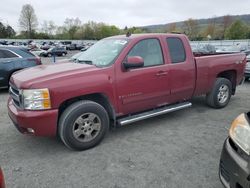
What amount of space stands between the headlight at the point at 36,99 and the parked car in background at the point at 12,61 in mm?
5413

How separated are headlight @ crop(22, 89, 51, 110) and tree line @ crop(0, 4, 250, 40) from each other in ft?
217

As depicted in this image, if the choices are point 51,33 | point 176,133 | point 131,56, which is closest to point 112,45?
point 131,56

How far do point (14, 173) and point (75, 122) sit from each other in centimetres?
107

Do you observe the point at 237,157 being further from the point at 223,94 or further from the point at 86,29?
the point at 86,29

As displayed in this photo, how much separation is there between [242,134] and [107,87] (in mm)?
2211

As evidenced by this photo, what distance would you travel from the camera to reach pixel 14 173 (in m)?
3.26

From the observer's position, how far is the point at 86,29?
320 feet

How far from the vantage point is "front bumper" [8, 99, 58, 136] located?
343cm

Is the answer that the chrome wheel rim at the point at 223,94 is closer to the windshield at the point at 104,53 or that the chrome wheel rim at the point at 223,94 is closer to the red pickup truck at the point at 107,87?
the red pickup truck at the point at 107,87

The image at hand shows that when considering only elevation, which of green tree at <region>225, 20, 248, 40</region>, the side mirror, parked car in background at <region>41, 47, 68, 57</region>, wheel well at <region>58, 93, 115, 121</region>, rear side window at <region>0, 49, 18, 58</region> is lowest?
wheel well at <region>58, 93, 115, 121</region>

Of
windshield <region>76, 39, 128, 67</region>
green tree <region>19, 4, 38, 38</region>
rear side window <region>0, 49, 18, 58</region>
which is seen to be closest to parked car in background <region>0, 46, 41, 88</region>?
rear side window <region>0, 49, 18, 58</region>

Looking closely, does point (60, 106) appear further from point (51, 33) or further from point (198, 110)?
point (51, 33)

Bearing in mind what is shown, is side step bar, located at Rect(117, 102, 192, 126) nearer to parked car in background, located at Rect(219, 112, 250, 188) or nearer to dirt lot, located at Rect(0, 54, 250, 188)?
dirt lot, located at Rect(0, 54, 250, 188)

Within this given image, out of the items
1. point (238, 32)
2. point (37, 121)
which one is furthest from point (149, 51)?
point (238, 32)
